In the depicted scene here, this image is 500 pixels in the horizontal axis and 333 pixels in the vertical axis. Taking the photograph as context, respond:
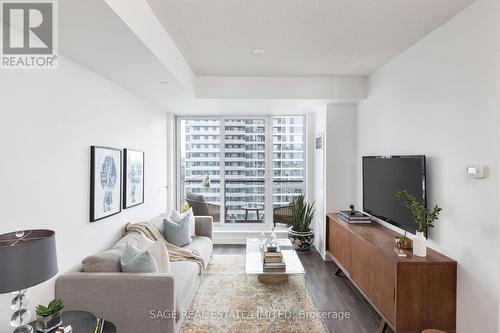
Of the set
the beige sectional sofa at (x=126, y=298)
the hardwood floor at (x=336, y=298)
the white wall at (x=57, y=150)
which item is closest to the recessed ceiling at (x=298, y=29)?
the white wall at (x=57, y=150)

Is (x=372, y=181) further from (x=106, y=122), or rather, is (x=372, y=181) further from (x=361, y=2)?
(x=106, y=122)

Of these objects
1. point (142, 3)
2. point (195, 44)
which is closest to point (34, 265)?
point (142, 3)

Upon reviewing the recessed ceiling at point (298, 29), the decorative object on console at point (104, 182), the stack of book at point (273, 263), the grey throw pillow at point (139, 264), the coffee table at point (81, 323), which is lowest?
the stack of book at point (273, 263)

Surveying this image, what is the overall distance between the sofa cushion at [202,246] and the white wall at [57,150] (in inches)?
36.5

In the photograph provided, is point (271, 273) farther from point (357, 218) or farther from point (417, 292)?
point (357, 218)

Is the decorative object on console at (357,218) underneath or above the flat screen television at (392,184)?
underneath

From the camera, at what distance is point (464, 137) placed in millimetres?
2129

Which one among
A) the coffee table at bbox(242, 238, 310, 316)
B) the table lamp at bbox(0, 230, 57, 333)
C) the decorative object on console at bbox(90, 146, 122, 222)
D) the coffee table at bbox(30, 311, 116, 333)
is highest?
the decorative object on console at bbox(90, 146, 122, 222)

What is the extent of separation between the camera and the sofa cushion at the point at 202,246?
354 centimetres

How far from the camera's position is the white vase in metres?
2.33

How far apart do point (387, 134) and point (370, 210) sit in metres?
0.96

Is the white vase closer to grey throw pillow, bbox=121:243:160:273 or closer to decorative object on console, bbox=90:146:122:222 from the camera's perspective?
grey throw pillow, bbox=121:243:160:273

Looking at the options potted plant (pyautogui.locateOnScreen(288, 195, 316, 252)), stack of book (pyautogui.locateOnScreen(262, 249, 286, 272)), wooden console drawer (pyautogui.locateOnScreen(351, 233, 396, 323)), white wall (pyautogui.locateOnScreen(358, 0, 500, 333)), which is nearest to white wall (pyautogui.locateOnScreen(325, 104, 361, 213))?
potted plant (pyautogui.locateOnScreen(288, 195, 316, 252))

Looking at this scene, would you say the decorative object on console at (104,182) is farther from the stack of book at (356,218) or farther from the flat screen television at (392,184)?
the flat screen television at (392,184)
